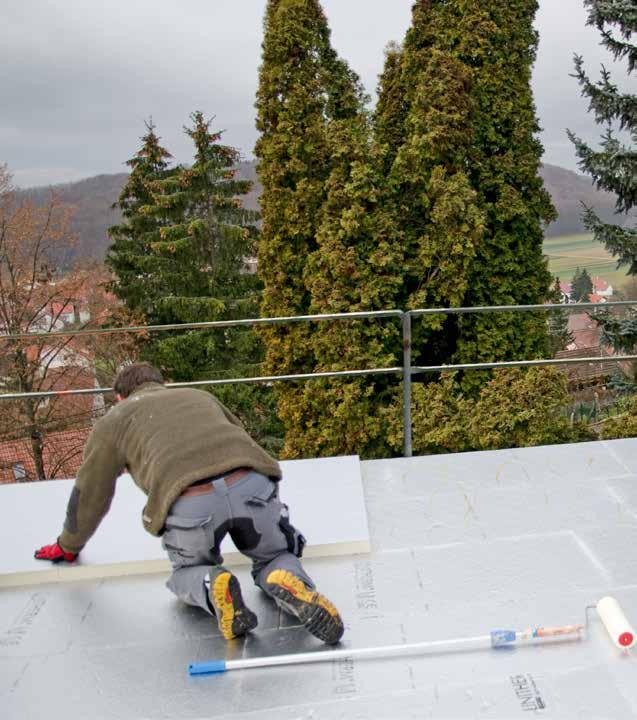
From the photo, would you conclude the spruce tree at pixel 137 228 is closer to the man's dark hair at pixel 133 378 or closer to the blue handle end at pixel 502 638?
the man's dark hair at pixel 133 378

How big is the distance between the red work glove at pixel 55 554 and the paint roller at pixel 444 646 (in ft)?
2.35

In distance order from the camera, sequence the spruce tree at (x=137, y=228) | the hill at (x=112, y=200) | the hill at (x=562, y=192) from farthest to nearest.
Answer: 1. the spruce tree at (x=137, y=228)
2. the hill at (x=562, y=192)
3. the hill at (x=112, y=200)

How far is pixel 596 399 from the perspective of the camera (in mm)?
10680

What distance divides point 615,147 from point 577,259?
372cm

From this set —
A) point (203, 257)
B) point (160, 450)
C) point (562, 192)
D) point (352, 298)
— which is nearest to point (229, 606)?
point (160, 450)

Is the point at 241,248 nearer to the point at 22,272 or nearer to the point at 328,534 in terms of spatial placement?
the point at 22,272

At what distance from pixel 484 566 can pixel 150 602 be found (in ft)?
3.40

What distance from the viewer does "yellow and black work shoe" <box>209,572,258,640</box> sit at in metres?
1.90

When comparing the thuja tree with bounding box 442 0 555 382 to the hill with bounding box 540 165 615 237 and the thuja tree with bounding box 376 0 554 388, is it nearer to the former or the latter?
the thuja tree with bounding box 376 0 554 388

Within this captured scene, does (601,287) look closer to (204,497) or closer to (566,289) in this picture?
(566,289)

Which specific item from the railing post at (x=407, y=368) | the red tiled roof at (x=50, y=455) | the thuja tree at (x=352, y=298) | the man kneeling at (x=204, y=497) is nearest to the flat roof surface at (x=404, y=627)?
the man kneeling at (x=204, y=497)

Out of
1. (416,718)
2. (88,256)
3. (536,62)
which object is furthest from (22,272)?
(416,718)

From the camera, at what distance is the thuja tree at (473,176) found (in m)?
11.6

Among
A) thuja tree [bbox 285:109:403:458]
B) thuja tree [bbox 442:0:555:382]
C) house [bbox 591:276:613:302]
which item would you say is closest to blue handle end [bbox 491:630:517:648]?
thuja tree [bbox 285:109:403:458]
